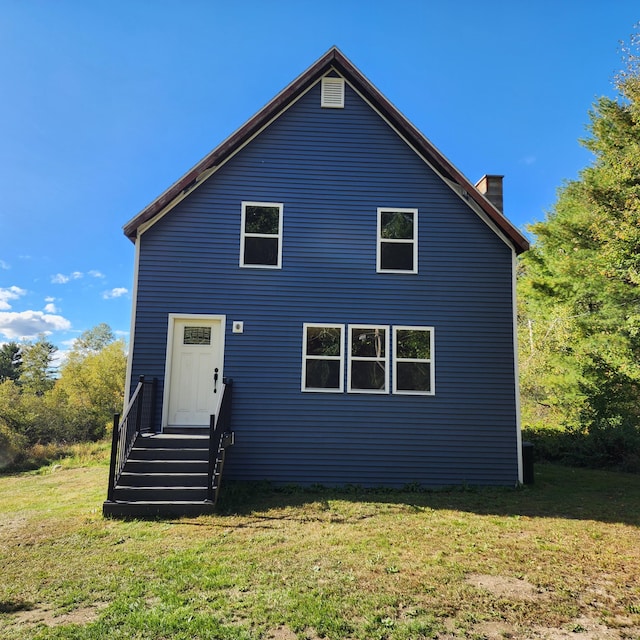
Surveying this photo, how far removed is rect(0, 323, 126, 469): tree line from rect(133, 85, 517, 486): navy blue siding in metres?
12.9

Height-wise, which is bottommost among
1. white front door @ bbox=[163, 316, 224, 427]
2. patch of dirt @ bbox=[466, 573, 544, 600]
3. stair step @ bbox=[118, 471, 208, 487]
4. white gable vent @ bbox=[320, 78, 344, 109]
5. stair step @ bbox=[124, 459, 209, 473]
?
patch of dirt @ bbox=[466, 573, 544, 600]

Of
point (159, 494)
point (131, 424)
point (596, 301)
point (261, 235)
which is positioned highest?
point (596, 301)

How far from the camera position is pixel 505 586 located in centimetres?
428

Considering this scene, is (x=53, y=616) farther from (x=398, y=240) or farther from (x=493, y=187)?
(x=493, y=187)

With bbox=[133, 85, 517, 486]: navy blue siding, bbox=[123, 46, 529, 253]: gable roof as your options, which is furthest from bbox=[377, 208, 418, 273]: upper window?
bbox=[123, 46, 529, 253]: gable roof

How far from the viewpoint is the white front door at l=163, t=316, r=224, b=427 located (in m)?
8.92

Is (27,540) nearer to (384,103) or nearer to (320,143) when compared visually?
(320,143)

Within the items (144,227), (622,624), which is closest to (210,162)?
(144,227)

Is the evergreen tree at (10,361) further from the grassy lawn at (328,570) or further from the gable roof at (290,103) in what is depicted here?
the grassy lawn at (328,570)

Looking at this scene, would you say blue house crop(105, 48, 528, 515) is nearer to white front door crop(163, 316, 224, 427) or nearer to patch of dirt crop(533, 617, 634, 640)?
white front door crop(163, 316, 224, 427)

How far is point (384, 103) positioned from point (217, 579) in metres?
9.13

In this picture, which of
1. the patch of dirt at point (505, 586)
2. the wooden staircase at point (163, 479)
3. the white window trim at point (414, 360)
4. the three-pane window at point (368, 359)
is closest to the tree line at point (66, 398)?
the wooden staircase at point (163, 479)

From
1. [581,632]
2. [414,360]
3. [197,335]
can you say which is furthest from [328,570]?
[197,335]

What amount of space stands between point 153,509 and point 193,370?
296 centimetres
